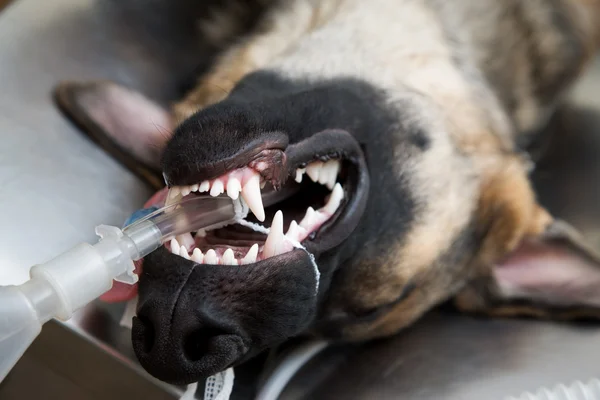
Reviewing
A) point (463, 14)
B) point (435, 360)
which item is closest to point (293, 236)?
point (435, 360)

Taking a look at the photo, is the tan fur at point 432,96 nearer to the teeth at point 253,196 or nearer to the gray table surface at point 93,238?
the gray table surface at point 93,238

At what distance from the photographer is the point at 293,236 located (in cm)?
99

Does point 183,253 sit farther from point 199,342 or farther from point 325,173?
point 325,173

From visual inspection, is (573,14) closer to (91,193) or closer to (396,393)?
(396,393)

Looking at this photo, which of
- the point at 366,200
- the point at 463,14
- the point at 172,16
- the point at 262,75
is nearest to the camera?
the point at 366,200

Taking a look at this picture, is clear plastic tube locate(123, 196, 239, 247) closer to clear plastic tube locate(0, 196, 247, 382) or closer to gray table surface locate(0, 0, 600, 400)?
clear plastic tube locate(0, 196, 247, 382)

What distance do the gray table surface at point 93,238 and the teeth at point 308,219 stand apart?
0.44 meters

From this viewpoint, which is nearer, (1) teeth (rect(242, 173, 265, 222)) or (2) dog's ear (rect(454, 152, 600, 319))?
(1) teeth (rect(242, 173, 265, 222))

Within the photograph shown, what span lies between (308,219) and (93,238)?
1.84 feet

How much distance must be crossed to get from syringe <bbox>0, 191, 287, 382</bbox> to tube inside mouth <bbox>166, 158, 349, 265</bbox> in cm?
3

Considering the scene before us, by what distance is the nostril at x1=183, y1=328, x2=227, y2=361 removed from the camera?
0.88 m

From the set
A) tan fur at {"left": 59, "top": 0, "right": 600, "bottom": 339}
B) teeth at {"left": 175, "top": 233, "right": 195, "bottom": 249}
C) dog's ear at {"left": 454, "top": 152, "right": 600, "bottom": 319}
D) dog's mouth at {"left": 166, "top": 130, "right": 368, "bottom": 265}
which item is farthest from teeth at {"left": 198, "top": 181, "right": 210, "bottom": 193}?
dog's ear at {"left": 454, "top": 152, "right": 600, "bottom": 319}

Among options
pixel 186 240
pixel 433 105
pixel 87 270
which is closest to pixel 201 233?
pixel 186 240

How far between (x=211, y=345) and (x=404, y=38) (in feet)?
2.85
